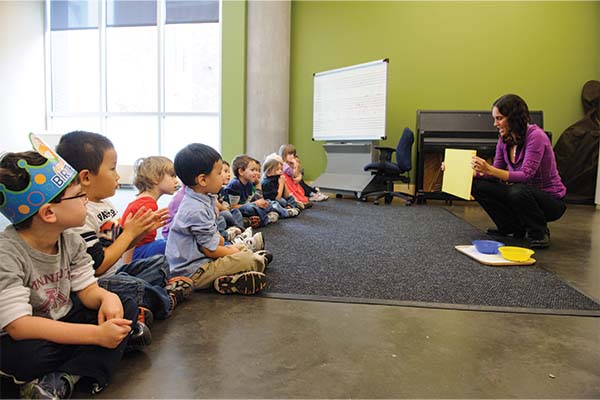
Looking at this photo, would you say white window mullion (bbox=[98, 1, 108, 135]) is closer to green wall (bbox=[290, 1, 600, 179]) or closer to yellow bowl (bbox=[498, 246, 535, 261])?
green wall (bbox=[290, 1, 600, 179])

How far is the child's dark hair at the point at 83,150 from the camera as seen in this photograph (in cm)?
137

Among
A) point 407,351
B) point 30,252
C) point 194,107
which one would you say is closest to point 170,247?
point 30,252

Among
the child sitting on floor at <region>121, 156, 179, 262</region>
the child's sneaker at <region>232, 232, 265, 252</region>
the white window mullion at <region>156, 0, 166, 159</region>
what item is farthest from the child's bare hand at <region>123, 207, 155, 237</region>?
the white window mullion at <region>156, 0, 166, 159</region>

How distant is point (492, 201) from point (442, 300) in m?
1.48

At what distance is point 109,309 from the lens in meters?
1.03

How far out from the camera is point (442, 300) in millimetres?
1625

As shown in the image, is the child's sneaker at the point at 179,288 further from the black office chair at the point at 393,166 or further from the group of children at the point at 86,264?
the black office chair at the point at 393,166

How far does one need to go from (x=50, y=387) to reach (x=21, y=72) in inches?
261

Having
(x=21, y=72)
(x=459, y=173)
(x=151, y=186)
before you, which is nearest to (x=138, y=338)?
(x=151, y=186)

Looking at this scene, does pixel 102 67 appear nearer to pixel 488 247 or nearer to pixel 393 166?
pixel 393 166

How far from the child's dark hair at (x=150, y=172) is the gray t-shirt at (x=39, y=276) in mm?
845

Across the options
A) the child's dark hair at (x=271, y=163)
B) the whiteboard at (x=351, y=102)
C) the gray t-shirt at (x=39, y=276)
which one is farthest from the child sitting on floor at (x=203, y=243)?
the whiteboard at (x=351, y=102)

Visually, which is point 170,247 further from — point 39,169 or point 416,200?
point 416,200

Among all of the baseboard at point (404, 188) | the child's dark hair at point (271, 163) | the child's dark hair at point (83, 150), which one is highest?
the child's dark hair at point (83, 150)
